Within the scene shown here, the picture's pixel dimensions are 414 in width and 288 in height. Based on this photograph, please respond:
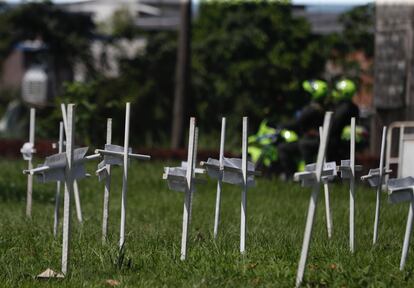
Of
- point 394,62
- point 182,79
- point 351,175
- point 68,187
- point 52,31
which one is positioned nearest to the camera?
point 68,187

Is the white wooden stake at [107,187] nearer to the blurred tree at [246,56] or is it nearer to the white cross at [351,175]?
the white cross at [351,175]

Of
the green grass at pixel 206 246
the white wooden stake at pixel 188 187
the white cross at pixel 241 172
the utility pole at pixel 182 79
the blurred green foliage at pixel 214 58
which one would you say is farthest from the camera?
the blurred green foliage at pixel 214 58

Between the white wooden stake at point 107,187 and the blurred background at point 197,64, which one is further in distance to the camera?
the blurred background at point 197,64

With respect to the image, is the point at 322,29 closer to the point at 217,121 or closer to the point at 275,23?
the point at 275,23

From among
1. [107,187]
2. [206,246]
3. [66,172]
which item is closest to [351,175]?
[206,246]

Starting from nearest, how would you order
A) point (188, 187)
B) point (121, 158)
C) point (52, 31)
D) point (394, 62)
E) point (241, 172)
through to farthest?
1. point (188, 187)
2. point (241, 172)
3. point (121, 158)
4. point (394, 62)
5. point (52, 31)

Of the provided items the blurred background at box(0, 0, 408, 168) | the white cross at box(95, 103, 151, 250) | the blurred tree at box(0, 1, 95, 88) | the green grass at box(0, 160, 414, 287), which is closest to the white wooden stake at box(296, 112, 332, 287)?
the green grass at box(0, 160, 414, 287)

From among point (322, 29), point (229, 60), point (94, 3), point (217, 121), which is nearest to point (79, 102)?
point (217, 121)

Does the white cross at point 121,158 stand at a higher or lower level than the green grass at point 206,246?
higher

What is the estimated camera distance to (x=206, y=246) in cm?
820

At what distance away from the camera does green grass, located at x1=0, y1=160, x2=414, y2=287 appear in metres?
7.05

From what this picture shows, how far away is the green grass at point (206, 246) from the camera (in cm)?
705

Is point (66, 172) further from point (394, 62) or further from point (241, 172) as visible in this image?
point (394, 62)

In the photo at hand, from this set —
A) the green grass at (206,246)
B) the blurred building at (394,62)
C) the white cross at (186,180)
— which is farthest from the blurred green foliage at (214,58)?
the white cross at (186,180)
